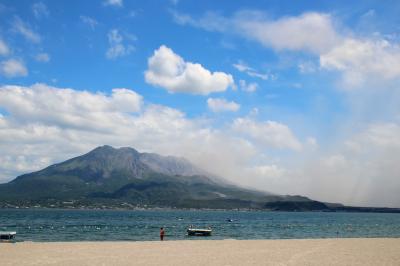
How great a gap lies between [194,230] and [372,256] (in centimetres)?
4453

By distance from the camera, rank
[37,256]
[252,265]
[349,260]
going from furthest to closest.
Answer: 1. [37,256]
2. [349,260]
3. [252,265]

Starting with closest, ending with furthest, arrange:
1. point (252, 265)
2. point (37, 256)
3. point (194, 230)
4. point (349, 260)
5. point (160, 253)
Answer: point (252, 265)
point (349, 260)
point (37, 256)
point (160, 253)
point (194, 230)

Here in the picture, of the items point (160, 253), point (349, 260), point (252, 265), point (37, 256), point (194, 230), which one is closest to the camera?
point (252, 265)

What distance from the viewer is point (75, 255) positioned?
121ft

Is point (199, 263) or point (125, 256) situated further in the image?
point (125, 256)

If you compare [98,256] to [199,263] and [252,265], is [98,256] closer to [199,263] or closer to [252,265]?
[199,263]

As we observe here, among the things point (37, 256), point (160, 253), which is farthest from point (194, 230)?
point (37, 256)

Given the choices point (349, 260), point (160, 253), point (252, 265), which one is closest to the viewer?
point (252, 265)

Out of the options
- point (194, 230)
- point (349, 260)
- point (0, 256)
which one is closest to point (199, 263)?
point (349, 260)

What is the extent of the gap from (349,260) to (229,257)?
976 cm

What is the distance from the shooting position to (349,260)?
3350 cm

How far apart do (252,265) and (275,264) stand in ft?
6.32

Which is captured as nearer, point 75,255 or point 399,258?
point 399,258

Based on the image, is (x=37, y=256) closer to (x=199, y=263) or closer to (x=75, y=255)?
(x=75, y=255)
